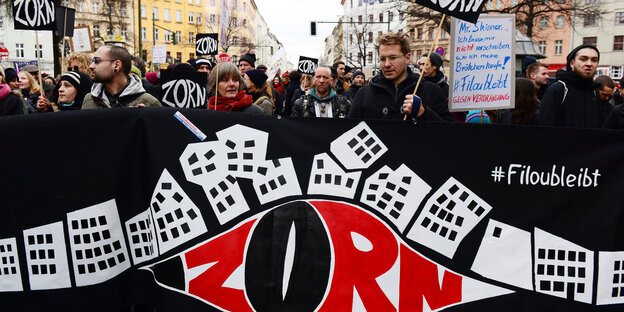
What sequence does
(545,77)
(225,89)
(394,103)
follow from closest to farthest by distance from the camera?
(394,103)
(225,89)
(545,77)

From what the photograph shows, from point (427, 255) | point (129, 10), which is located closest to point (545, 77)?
point (427, 255)

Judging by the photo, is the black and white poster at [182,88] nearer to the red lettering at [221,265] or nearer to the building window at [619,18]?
the red lettering at [221,265]

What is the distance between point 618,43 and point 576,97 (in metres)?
62.6

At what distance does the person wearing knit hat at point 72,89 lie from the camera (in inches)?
183

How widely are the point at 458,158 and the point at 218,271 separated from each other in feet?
5.11

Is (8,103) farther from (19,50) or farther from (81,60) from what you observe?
(19,50)

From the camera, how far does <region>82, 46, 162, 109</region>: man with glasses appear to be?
161 inches

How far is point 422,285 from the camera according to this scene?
2924mm

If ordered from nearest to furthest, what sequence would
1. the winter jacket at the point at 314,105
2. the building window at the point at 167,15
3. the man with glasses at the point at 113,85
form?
the man with glasses at the point at 113,85
the winter jacket at the point at 314,105
the building window at the point at 167,15

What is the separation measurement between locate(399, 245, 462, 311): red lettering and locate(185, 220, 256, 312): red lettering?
2.96 feet

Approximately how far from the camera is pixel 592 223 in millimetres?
3031

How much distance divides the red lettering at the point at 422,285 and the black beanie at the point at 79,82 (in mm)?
3421

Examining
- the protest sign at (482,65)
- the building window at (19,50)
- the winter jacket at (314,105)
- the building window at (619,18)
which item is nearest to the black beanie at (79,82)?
the winter jacket at (314,105)

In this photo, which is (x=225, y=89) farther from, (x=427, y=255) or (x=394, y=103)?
(x=427, y=255)
